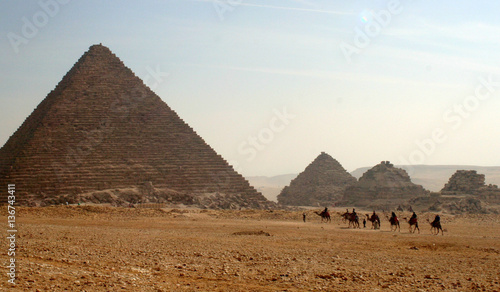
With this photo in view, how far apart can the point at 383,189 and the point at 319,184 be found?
10212 mm

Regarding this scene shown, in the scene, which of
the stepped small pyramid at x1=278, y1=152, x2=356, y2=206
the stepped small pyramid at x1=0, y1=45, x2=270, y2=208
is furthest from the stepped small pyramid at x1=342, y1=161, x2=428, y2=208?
the stepped small pyramid at x1=0, y1=45, x2=270, y2=208

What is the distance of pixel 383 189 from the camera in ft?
156

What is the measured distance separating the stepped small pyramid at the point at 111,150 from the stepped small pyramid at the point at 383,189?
11.6 meters

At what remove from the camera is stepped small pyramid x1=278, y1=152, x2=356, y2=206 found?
182 feet

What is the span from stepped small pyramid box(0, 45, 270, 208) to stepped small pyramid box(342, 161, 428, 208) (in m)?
11.6

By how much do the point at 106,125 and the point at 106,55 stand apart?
369 inches

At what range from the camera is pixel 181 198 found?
38.2m

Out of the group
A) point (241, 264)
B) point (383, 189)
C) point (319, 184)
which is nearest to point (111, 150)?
point (383, 189)

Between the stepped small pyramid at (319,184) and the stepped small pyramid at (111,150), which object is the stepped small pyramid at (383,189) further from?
the stepped small pyramid at (111,150)

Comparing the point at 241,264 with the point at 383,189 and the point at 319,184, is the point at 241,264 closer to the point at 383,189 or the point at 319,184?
the point at 383,189

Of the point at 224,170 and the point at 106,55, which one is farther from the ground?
the point at 106,55

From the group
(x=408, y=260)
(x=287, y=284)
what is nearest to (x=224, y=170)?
(x=408, y=260)

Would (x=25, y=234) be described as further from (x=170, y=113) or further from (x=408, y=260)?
Result: (x=170, y=113)

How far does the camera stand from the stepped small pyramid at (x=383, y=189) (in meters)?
47.1
